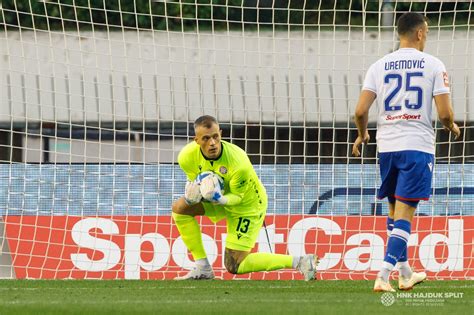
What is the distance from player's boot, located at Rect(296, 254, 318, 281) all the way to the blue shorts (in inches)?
54.9

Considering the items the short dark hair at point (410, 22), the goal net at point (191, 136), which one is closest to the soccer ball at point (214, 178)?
the short dark hair at point (410, 22)

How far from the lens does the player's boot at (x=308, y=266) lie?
9.82m

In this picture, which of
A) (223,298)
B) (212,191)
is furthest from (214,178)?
(223,298)

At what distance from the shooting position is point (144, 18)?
1493cm

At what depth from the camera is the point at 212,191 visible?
9695mm

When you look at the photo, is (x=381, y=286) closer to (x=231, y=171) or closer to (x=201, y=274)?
(x=231, y=171)

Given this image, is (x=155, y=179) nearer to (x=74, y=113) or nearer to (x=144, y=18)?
(x=74, y=113)

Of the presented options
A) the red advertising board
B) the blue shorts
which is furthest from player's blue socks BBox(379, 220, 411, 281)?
the red advertising board

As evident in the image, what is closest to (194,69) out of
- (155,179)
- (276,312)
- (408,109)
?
(155,179)

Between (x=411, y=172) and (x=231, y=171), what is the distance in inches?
74.3

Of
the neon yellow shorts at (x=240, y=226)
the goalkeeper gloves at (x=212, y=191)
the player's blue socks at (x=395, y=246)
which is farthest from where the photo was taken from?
the neon yellow shorts at (x=240, y=226)

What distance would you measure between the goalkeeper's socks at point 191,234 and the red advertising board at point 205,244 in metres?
1.86

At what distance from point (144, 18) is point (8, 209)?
329cm

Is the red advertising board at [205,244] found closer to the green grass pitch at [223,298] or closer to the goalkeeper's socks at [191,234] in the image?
the green grass pitch at [223,298]
